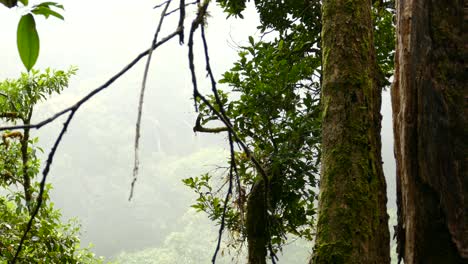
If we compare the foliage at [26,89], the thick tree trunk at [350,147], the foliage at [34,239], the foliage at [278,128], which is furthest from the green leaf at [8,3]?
the foliage at [26,89]

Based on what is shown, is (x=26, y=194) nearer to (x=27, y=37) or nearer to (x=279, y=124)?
(x=279, y=124)

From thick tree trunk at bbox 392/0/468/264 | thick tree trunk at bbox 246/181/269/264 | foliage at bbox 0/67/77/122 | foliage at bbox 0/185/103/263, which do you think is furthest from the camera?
foliage at bbox 0/67/77/122

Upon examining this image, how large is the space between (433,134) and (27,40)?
101cm

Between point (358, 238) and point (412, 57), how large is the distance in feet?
1.61

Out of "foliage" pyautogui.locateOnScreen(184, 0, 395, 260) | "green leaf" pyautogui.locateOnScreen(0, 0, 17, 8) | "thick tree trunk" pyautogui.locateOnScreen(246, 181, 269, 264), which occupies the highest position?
"foliage" pyautogui.locateOnScreen(184, 0, 395, 260)

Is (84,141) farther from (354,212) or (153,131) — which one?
(354,212)

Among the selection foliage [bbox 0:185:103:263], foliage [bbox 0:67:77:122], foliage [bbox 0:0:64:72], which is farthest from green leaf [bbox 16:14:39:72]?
foliage [bbox 0:67:77:122]

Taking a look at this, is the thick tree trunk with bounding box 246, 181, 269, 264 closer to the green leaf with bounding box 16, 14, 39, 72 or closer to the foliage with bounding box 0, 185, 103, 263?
the foliage with bounding box 0, 185, 103, 263

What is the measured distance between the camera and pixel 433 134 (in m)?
1.25

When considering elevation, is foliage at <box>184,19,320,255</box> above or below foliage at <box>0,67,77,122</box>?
below

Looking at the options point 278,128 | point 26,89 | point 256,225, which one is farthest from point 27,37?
point 26,89

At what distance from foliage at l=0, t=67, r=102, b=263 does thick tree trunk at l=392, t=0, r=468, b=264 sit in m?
1.86

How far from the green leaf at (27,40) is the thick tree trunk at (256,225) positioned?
6.98 ft

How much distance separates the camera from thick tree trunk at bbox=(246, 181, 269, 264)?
8.51 feet
